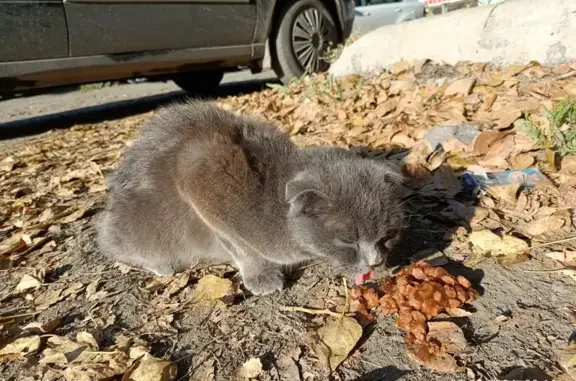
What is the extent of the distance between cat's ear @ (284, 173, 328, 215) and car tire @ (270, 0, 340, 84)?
440 centimetres

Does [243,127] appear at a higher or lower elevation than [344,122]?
higher

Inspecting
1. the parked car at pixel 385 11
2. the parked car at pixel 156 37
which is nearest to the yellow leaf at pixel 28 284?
the parked car at pixel 156 37

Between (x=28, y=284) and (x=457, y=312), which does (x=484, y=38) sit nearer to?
(x=457, y=312)

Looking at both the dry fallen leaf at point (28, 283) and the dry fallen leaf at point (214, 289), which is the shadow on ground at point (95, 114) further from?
the dry fallen leaf at point (214, 289)

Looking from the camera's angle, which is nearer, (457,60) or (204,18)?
(457,60)

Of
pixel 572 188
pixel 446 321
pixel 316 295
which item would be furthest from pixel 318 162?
pixel 572 188

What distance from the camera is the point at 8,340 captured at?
6.21ft

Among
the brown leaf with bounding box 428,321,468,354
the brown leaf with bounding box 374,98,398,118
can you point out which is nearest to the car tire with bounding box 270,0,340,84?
the brown leaf with bounding box 374,98,398,118

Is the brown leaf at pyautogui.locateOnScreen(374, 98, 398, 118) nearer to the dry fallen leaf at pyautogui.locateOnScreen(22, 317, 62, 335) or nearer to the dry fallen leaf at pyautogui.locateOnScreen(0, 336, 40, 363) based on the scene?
the dry fallen leaf at pyautogui.locateOnScreen(22, 317, 62, 335)

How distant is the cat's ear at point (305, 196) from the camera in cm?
181

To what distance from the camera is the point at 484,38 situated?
160 inches

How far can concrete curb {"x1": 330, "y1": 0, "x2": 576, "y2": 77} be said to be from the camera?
Answer: 3631 mm

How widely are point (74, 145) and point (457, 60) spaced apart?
4006 millimetres

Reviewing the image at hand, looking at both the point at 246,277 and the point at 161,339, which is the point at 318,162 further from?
the point at 161,339
